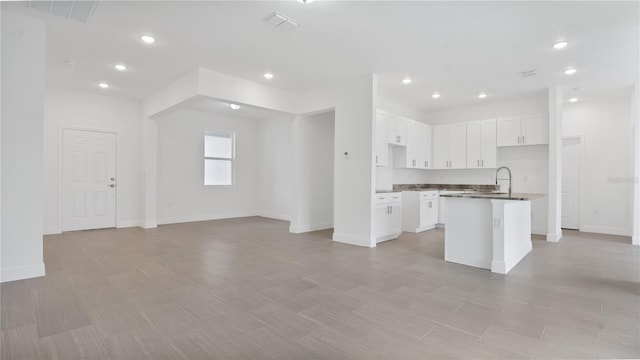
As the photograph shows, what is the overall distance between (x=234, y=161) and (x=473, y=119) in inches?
245

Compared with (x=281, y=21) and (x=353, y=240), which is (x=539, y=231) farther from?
(x=281, y=21)

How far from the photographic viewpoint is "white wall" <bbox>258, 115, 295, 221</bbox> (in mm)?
8297

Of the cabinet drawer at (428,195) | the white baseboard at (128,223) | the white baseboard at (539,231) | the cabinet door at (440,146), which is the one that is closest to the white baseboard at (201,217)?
the white baseboard at (128,223)

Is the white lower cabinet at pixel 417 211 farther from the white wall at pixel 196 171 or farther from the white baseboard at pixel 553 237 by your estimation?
the white wall at pixel 196 171

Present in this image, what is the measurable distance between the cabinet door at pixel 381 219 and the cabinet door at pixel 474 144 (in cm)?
287

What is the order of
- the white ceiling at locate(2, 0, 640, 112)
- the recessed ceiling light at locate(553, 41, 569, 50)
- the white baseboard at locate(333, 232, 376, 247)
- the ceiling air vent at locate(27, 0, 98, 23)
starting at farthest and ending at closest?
the white baseboard at locate(333, 232, 376, 247) < the recessed ceiling light at locate(553, 41, 569, 50) < the white ceiling at locate(2, 0, 640, 112) < the ceiling air vent at locate(27, 0, 98, 23)

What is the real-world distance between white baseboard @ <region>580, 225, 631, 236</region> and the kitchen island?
344 centimetres

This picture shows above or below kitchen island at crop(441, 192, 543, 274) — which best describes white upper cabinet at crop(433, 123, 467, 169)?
above

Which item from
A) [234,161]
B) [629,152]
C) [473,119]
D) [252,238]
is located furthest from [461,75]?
[234,161]

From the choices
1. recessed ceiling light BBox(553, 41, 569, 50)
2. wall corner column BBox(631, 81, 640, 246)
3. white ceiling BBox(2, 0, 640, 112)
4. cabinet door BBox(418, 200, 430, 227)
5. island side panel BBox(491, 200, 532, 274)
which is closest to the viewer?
white ceiling BBox(2, 0, 640, 112)

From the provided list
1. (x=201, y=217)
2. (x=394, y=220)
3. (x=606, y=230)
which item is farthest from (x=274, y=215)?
(x=606, y=230)

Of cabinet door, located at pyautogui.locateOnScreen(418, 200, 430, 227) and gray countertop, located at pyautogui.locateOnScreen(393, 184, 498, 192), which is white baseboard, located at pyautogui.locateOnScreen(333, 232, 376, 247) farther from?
gray countertop, located at pyautogui.locateOnScreen(393, 184, 498, 192)

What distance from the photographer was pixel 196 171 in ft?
26.2

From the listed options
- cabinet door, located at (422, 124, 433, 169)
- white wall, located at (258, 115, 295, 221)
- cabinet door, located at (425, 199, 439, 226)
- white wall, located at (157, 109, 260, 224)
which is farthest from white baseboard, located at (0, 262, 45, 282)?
cabinet door, located at (422, 124, 433, 169)
